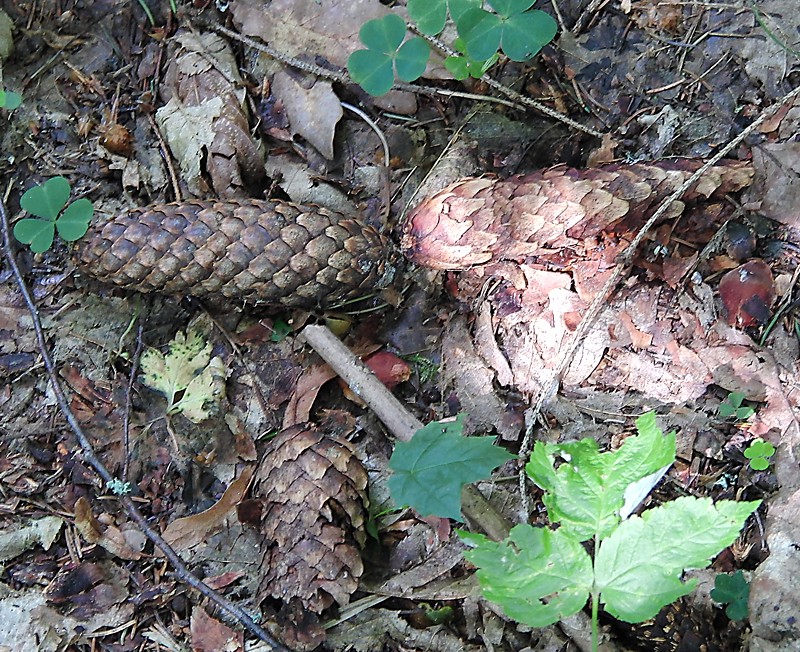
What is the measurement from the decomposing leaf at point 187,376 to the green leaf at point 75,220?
0.53 meters

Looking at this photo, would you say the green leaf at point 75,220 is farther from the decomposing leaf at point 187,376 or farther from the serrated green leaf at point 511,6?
the serrated green leaf at point 511,6

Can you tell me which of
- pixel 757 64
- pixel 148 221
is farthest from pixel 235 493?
pixel 757 64

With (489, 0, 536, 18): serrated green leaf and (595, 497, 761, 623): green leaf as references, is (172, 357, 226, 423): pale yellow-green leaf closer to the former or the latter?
(595, 497, 761, 623): green leaf

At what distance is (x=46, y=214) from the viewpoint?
2518 mm

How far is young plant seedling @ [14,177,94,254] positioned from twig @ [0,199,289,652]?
12cm

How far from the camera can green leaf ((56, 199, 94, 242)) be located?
2467mm

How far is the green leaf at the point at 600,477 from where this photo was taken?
65.5 inches

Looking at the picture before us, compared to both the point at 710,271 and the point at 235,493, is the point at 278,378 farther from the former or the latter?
the point at 710,271

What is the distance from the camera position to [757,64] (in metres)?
2.41

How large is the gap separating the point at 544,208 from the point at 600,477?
3.27 feet

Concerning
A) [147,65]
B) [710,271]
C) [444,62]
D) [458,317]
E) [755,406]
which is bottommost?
[755,406]

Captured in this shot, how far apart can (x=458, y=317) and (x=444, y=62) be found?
1.03m

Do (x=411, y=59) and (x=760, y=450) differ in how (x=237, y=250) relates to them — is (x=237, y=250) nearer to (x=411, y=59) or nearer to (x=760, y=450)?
(x=411, y=59)

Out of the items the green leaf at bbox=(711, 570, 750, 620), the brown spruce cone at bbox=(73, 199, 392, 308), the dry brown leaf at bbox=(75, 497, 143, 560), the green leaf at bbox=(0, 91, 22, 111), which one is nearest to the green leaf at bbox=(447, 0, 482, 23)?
the brown spruce cone at bbox=(73, 199, 392, 308)
